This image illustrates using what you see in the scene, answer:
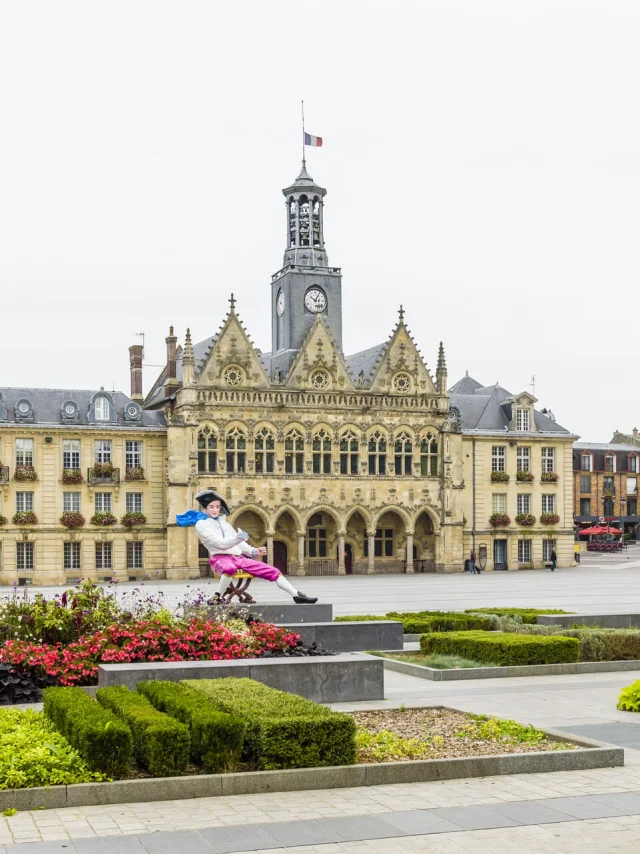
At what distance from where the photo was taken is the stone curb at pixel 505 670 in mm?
22656

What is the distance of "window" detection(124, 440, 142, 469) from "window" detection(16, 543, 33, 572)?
23.4ft

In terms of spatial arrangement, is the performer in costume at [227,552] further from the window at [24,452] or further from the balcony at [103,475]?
the balcony at [103,475]

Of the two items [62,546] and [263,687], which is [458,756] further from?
[62,546]

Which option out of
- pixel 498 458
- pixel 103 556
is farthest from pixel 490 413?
pixel 103 556

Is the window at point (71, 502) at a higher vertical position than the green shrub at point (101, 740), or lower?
higher

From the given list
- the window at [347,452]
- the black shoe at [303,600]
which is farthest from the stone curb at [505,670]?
the window at [347,452]

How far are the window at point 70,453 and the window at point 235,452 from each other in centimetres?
841

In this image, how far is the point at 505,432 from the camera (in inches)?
2972

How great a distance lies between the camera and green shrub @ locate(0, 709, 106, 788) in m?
11.9

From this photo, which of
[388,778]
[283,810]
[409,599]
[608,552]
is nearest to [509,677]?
[388,778]

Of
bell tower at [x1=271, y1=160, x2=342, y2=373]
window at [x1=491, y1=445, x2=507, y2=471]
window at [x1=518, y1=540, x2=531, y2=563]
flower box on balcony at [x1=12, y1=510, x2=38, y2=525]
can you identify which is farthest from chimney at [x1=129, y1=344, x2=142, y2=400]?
window at [x1=518, y1=540, x2=531, y2=563]

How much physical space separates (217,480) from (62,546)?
9.30 meters

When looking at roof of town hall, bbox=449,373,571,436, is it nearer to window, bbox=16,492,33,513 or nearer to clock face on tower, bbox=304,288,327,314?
clock face on tower, bbox=304,288,327,314

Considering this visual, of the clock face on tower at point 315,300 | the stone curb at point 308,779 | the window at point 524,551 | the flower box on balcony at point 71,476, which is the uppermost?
the clock face on tower at point 315,300
